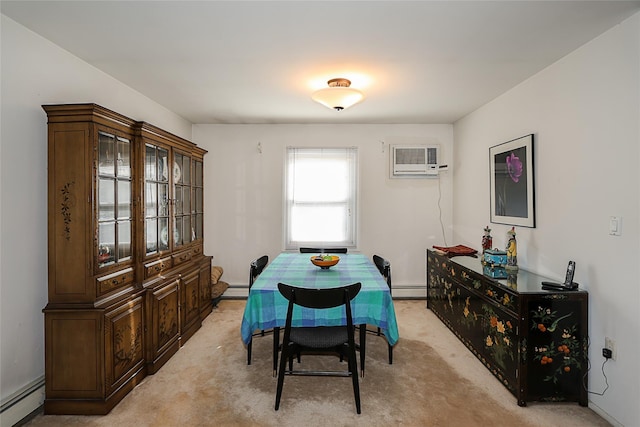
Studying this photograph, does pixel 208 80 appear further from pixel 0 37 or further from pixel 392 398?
pixel 392 398

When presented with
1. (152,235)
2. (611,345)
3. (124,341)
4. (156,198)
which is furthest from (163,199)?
(611,345)

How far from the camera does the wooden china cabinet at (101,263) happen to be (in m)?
2.28

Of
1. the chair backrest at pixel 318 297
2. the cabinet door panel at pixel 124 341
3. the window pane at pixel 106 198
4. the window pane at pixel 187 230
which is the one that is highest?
the window pane at pixel 106 198

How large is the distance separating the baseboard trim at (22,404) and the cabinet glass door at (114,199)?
2.92 ft

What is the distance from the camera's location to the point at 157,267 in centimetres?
308

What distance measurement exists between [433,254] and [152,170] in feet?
10.6

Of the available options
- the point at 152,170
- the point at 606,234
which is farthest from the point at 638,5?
the point at 152,170

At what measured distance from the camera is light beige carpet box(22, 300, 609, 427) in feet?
7.34

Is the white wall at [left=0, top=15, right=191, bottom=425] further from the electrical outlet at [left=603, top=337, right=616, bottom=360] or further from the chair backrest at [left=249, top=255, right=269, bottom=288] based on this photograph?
the electrical outlet at [left=603, top=337, right=616, bottom=360]

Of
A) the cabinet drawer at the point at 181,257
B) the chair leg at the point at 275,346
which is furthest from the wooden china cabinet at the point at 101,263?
the chair leg at the point at 275,346

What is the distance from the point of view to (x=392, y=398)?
8.14 feet

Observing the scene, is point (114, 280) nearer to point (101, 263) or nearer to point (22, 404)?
point (101, 263)

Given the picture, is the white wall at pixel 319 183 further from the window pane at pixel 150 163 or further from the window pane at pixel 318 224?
the window pane at pixel 150 163

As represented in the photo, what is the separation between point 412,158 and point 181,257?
10.7 feet
